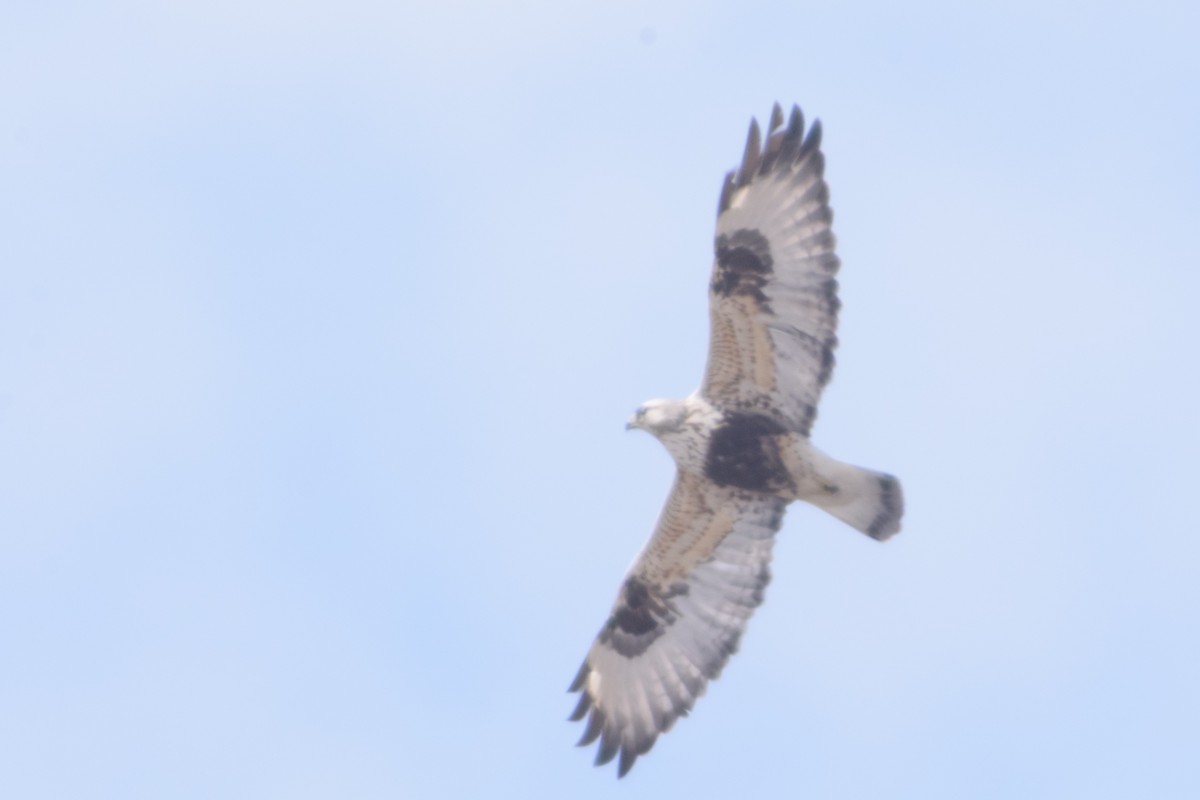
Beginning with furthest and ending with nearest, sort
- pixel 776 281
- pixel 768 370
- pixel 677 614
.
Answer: pixel 677 614, pixel 768 370, pixel 776 281

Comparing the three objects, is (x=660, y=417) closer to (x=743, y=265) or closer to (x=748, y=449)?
(x=748, y=449)

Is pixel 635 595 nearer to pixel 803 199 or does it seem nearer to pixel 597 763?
pixel 597 763

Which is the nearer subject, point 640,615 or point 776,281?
point 776,281

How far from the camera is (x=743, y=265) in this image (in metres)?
13.0

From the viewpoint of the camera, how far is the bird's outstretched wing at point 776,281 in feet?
42.6

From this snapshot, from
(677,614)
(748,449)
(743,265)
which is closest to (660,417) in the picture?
(748,449)

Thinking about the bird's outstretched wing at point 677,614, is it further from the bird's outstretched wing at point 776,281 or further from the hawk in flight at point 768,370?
the bird's outstretched wing at point 776,281

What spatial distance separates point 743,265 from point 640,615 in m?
2.74

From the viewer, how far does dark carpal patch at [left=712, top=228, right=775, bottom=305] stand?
512 inches

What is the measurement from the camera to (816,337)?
13.0 metres

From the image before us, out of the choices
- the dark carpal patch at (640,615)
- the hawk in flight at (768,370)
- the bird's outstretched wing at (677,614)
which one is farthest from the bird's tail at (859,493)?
the dark carpal patch at (640,615)

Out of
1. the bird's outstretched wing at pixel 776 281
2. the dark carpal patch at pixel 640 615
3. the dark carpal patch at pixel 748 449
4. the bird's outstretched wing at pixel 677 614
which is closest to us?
the bird's outstretched wing at pixel 776 281

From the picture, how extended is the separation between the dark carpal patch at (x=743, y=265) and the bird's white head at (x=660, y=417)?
2.75 feet

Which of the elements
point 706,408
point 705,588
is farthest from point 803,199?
point 705,588
